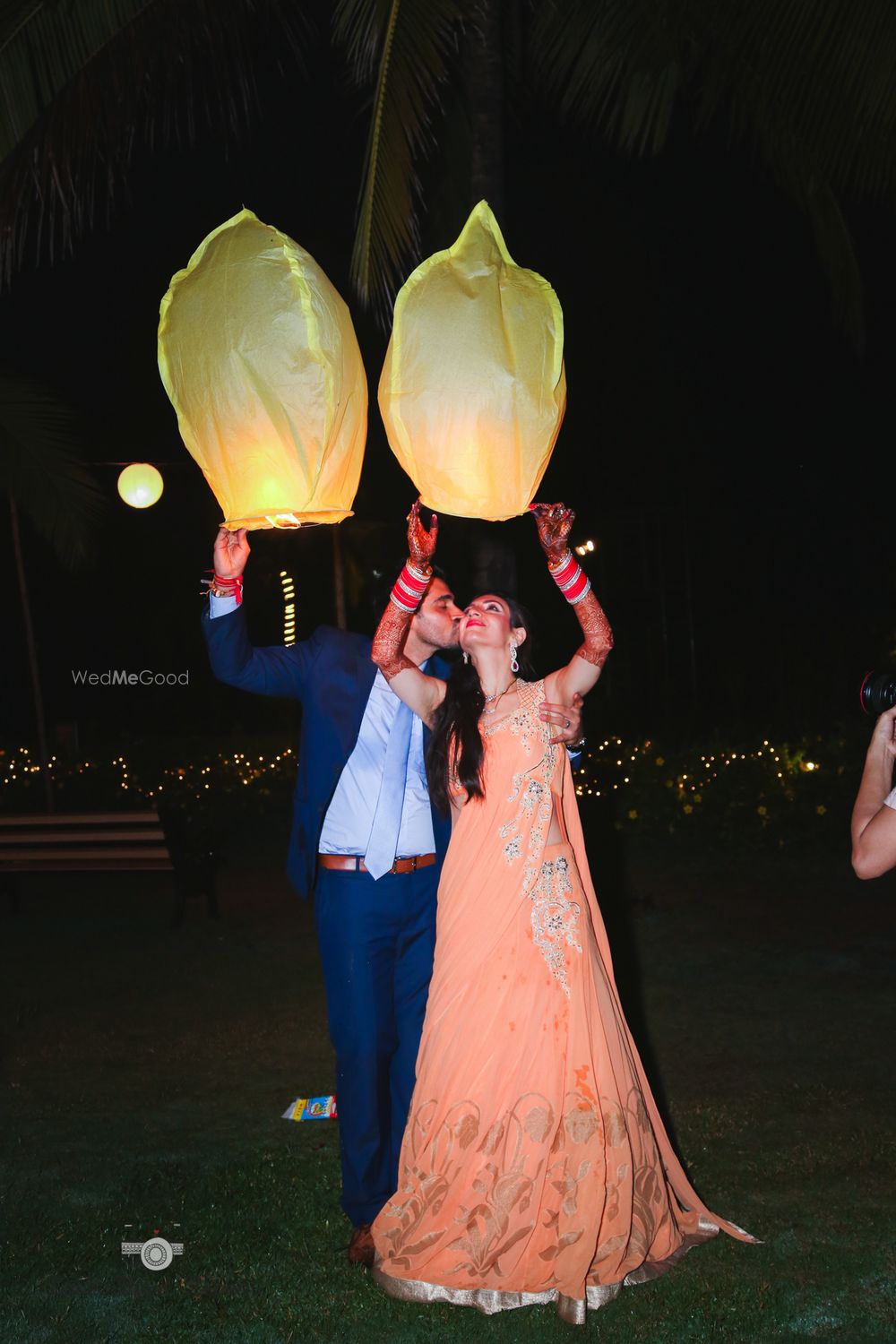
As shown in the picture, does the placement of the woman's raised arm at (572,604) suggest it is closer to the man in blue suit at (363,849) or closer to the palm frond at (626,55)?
the man in blue suit at (363,849)

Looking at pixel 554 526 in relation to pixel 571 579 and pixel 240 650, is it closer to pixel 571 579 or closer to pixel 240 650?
pixel 571 579

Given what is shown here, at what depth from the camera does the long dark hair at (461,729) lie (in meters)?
3.80

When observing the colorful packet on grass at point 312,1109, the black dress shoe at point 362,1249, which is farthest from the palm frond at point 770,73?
the black dress shoe at point 362,1249

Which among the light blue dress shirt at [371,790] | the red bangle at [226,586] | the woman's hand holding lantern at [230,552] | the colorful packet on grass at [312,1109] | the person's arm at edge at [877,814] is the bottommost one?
the colorful packet on grass at [312,1109]

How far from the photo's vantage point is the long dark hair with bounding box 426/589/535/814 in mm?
3797

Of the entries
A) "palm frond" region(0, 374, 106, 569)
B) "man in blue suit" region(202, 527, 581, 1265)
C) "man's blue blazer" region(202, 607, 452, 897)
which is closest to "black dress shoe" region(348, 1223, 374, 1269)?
"man in blue suit" region(202, 527, 581, 1265)

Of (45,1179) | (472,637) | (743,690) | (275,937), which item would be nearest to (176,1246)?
(45,1179)

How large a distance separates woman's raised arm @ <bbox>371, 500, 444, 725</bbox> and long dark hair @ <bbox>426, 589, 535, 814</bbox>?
0.06m

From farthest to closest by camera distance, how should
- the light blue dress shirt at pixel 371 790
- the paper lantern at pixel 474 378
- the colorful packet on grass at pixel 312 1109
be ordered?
the colorful packet on grass at pixel 312 1109
the light blue dress shirt at pixel 371 790
the paper lantern at pixel 474 378

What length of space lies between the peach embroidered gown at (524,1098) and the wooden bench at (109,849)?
533cm

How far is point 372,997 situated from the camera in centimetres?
404

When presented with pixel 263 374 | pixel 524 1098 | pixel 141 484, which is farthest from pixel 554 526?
pixel 141 484

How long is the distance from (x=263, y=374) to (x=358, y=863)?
5.41ft

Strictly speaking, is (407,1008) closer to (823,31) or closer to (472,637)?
(472,637)
